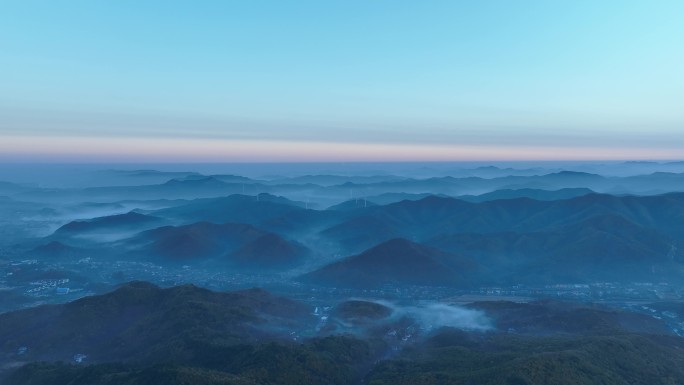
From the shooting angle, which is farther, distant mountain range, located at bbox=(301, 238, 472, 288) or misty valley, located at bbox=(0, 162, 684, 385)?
distant mountain range, located at bbox=(301, 238, 472, 288)

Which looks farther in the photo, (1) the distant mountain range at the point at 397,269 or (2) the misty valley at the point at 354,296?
(1) the distant mountain range at the point at 397,269

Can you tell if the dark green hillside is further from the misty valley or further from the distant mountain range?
the distant mountain range

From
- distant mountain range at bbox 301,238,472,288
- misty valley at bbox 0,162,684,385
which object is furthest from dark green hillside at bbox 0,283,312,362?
distant mountain range at bbox 301,238,472,288

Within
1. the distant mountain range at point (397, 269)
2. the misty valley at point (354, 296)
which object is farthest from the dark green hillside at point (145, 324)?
the distant mountain range at point (397, 269)

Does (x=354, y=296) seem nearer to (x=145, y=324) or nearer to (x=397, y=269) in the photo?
(x=397, y=269)

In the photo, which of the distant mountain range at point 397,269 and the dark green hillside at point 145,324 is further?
the distant mountain range at point 397,269

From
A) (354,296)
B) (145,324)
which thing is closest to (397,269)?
(354,296)

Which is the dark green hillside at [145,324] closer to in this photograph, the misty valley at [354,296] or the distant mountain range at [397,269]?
the misty valley at [354,296]

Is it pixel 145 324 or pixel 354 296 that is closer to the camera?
pixel 145 324

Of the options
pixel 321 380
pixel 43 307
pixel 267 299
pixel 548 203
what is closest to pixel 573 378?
pixel 321 380
